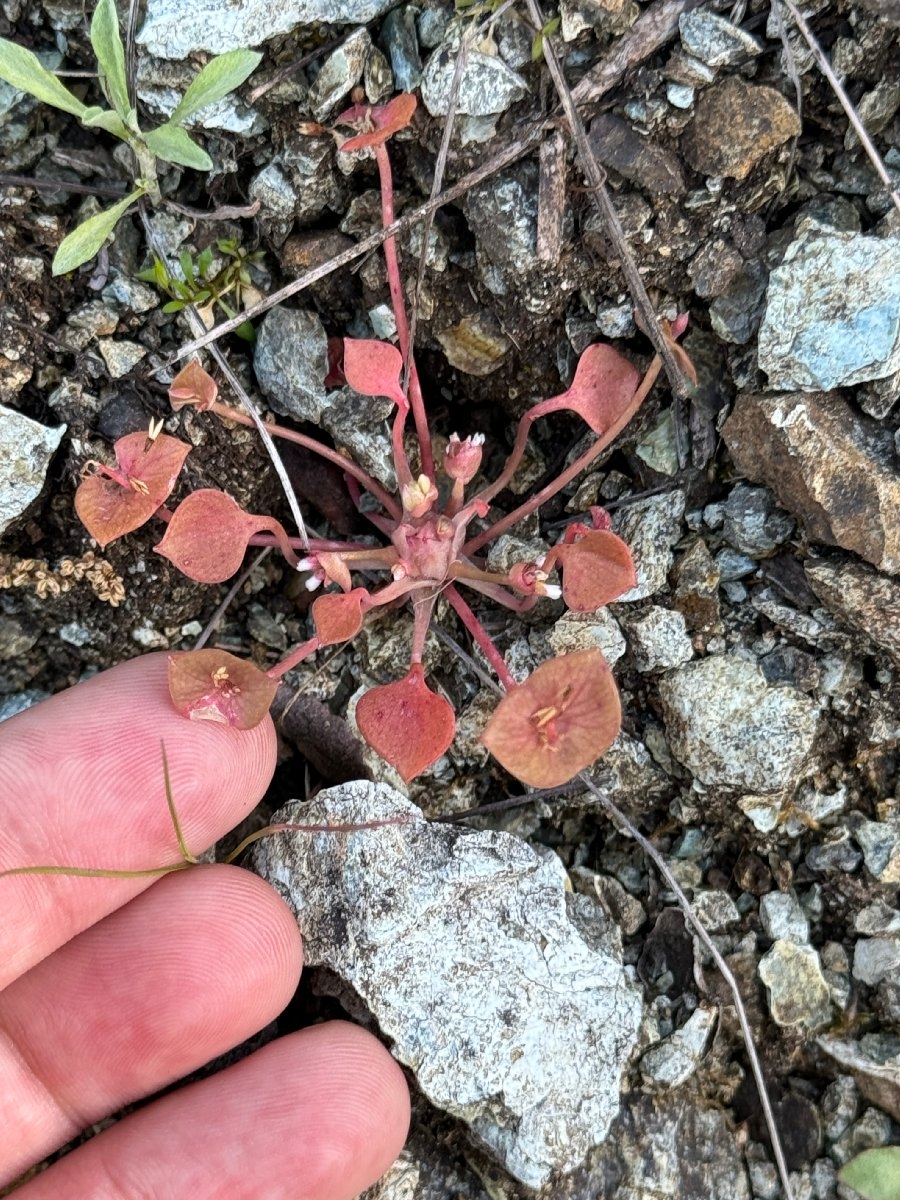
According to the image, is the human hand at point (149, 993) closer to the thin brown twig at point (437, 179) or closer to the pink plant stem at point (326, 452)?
the pink plant stem at point (326, 452)

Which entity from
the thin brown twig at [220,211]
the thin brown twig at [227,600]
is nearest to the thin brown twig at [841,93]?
the thin brown twig at [220,211]

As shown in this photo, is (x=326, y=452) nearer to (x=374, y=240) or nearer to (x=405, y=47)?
(x=374, y=240)

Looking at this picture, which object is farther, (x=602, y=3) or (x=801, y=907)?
(x=801, y=907)

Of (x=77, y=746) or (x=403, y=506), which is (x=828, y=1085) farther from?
(x=77, y=746)

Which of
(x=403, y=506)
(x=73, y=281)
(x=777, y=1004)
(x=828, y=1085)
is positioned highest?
(x=73, y=281)

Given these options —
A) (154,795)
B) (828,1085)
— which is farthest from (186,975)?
(828,1085)

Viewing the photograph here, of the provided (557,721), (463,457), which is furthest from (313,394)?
(557,721)
